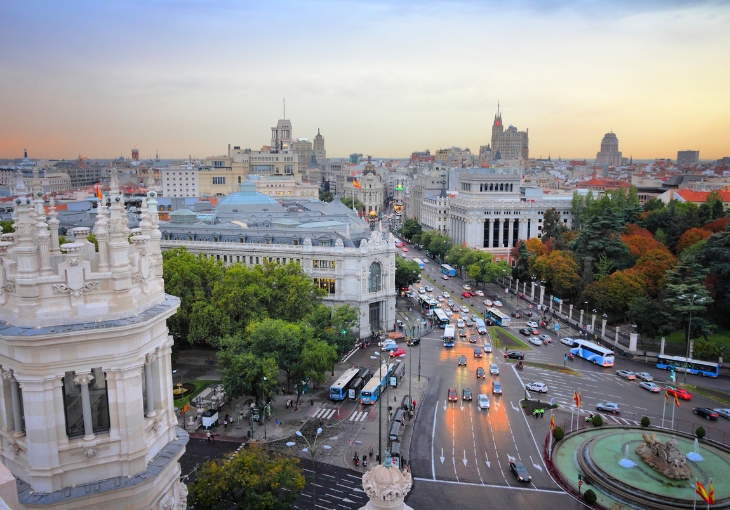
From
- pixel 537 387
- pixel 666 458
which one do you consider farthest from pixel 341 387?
pixel 666 458

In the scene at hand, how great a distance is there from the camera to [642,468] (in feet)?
141

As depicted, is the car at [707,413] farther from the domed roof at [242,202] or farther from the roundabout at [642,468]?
the domed roof at [242,202]

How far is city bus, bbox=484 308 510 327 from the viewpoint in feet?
279

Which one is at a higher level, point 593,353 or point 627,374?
point 593,353

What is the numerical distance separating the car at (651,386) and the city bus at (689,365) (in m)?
4.45

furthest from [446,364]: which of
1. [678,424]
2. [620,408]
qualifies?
[678,424]

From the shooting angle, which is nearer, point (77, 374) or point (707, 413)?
point (77, 374)

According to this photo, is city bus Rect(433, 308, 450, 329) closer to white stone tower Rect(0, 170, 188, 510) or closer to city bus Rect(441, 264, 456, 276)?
city bus Rect(441, 264, 456, 276)

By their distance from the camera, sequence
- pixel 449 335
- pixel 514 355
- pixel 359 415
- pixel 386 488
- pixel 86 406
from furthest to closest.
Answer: pixel 449 335 → pixel 514 355 → pixel 359 415 → pixel 86 406 → pixel 386 488

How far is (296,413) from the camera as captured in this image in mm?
54000

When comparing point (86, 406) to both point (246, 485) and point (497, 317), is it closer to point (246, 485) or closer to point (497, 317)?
point (246, 485)

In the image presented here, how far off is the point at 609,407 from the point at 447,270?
6957 centimetres

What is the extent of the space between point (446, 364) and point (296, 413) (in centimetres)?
2183

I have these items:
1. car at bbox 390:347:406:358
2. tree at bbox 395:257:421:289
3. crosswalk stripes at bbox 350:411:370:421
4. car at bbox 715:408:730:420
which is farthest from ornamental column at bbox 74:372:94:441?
tree at bbox 395:257:421:289
